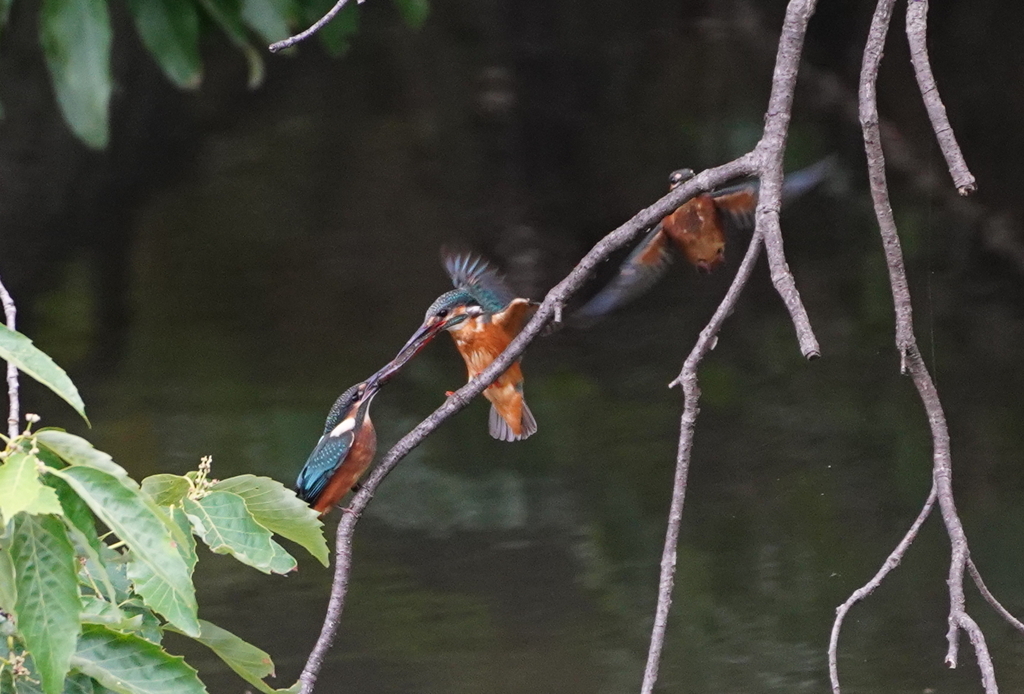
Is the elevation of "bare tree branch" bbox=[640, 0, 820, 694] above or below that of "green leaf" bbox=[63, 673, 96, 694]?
above

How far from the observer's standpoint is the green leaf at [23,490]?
52 cm

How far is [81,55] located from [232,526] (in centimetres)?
140

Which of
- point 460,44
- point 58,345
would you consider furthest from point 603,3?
point 58,345

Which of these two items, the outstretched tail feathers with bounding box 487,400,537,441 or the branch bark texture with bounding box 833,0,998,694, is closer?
the branch bark texture with bounding box 833,0,998,694

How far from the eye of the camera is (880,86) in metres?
4.28

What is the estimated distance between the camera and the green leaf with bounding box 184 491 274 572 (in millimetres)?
688

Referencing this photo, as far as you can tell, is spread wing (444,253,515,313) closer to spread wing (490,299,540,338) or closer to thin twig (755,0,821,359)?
spread wing (490,299,540,338)

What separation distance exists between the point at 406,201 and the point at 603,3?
4.25ft

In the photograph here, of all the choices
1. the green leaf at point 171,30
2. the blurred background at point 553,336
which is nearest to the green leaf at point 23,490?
the green leaf at point 171,30

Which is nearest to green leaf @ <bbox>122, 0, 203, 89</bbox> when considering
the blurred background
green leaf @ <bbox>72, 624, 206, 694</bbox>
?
the blurred background

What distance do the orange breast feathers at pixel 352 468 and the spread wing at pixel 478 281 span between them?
22 centimetres

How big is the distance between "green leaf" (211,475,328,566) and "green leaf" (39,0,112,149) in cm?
130

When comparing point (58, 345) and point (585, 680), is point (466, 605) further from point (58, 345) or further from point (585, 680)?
point (58, 345)

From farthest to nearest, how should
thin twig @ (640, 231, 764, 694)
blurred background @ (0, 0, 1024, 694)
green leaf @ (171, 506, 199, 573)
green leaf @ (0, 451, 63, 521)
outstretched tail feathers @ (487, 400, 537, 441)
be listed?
blurred background @ (0, 0, 1024, 694) < outstretched tail feathers @ (487, 400, 537, 441) < thin twig @ (640, 231, 764, 694) < green leaf @ (171, 506, 199, 573) < green leaf @ (0, 451, 63, 521)
